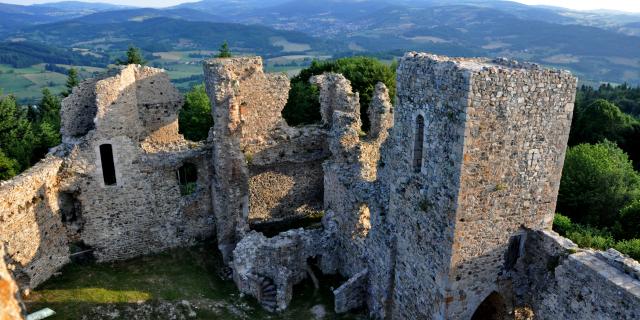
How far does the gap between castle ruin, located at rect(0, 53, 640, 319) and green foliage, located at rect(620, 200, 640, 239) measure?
10.6m

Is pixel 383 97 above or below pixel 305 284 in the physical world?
above

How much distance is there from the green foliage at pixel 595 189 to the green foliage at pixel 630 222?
6.99 ft

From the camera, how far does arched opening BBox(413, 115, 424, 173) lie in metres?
10.9

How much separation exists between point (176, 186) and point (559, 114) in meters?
13.4

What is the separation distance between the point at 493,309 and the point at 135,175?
1271 cm

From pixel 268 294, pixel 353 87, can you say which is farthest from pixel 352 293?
pixel 353 87

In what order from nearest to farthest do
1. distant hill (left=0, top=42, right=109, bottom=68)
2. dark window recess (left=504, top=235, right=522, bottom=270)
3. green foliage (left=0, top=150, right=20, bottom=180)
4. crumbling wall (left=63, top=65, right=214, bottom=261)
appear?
dark window recess (left=504, top=235, right=522, bottom=270)
crumbling wall (left=63, top=65, right=214, bottom=261)
green foliage (left=0, top=150, right=20, bottom=180)
distant hill (left=0, top=42, right=109, bottom=68)

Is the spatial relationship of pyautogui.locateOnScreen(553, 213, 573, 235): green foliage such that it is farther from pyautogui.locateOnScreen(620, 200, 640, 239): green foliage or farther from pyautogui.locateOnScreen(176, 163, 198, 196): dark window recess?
pyautogui.locateOnScreen(176, 163, 198, 196): dark window recess

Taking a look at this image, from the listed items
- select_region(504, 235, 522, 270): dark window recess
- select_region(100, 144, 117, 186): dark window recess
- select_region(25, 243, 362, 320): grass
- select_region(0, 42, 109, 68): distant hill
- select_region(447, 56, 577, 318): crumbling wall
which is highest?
select_region(447, 56, 577, 318): crumbling wall

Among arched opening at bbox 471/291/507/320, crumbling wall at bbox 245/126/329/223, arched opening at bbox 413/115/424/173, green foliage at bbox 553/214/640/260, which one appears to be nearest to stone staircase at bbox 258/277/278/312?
crumbling wall at bbox 245/126/329/223

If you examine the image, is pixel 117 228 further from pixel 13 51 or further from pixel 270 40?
pixel 270 40

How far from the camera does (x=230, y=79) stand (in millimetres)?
17031

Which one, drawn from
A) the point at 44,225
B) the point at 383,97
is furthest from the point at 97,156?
the point at 383,97

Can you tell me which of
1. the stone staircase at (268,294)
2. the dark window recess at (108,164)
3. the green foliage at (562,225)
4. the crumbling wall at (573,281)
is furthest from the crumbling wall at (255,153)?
the crumbling wall at (573,281)
